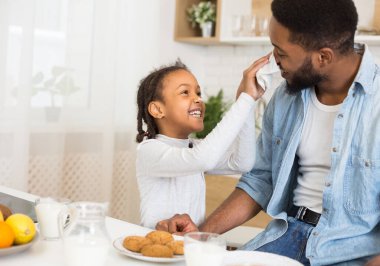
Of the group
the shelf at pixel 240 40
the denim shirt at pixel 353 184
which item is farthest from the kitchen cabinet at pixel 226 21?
the denim shirt at pixel 353 184

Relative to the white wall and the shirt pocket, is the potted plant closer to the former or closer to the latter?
the white wall

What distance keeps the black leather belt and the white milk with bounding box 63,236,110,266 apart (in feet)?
2.86

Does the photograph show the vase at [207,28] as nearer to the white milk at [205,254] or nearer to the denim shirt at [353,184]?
the denim shirt at [353,184]

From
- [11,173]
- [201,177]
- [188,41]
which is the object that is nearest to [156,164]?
[201,177]

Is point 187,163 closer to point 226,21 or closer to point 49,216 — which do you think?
point 49,216

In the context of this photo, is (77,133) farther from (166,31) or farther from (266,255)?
(266,255)

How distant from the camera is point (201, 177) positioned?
2006mm

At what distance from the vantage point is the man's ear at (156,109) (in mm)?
2016

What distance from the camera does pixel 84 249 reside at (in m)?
1.11

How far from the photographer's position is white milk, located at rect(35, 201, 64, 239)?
4.53ft

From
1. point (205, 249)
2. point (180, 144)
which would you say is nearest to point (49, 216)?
point (205, 249)

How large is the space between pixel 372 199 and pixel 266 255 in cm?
60

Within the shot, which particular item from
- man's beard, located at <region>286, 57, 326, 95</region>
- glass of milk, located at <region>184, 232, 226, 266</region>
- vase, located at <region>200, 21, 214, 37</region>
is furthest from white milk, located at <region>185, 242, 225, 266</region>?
vase, located at <region>200, 21, 214, 37</region>

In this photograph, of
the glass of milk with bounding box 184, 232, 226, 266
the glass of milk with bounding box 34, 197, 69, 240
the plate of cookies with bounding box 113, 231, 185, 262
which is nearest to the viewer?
the glass of milk with bounding box 184, 232, 226, 266
